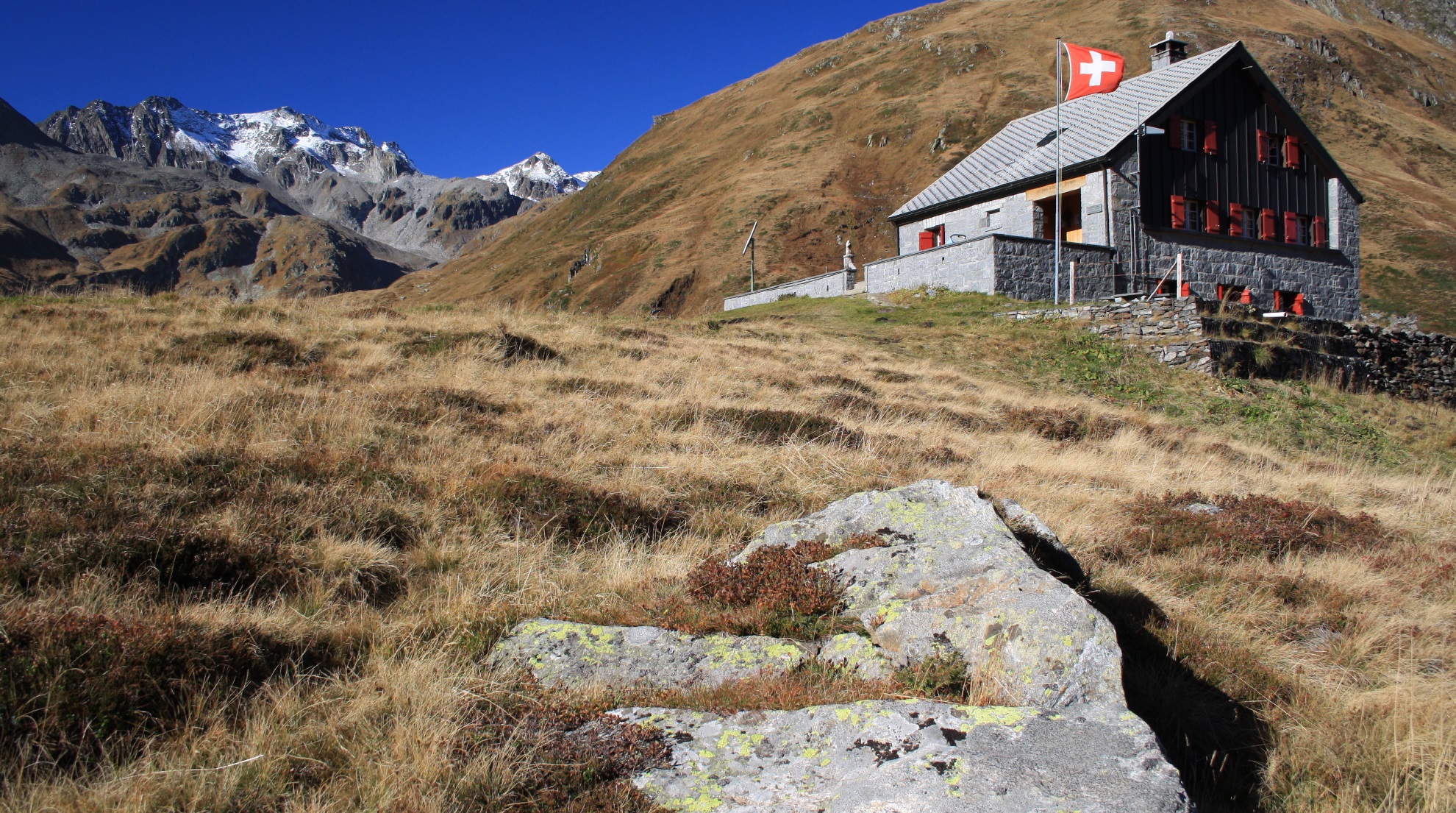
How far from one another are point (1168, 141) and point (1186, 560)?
87.6ft

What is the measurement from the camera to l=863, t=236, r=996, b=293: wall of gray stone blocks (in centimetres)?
2417

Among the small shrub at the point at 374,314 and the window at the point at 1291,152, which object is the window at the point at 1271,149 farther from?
the small shrub at the point at 374,314

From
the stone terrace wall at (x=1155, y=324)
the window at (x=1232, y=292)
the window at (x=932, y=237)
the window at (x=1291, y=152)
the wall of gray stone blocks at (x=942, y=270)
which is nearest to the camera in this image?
the stone terrace wall at (x=1155, y=324)

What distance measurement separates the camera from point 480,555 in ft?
15.8

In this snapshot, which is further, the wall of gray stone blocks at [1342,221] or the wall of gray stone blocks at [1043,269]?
the wall of gray stone blocks at [1342,221]

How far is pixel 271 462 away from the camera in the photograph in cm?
555

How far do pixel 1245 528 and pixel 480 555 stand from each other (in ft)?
21.6

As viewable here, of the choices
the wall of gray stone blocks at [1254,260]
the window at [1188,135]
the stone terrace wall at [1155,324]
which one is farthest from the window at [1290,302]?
the stone terrace wall at [1155,324]

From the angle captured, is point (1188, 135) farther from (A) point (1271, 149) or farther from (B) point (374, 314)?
(B) point (374, 314)

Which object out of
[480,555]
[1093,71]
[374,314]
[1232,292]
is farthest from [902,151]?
[480,555]

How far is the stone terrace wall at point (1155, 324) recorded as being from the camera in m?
18.3

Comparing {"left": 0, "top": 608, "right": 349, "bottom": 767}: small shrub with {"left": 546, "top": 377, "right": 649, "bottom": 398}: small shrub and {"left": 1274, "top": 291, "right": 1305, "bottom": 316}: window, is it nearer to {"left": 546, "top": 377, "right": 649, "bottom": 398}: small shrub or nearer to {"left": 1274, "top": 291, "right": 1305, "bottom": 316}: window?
{"left": 546, "top": 377, "right": 649, "bottom": 398}: small shrub

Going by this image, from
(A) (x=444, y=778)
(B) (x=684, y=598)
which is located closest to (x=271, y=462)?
(B) (x=684, y=598)

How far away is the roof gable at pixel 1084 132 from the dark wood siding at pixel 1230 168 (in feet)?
1.89
